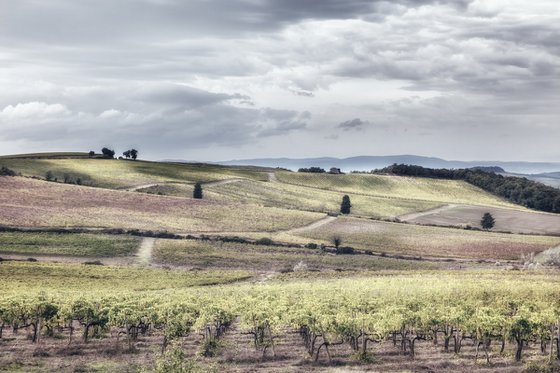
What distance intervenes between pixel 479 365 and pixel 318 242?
90.8 meters

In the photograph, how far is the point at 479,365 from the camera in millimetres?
50188

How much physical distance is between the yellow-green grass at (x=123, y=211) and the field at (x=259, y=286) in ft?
2.12

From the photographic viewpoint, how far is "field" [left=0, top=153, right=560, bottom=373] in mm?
52466

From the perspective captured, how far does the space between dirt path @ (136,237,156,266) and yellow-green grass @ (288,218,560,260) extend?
3612 centimetres

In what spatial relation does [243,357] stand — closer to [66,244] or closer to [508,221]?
[66,244]

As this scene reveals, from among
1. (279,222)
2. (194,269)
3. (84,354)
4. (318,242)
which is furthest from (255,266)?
(84,354)

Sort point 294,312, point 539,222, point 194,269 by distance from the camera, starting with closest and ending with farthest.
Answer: point 294,312 → point 194,269 → point 539,222

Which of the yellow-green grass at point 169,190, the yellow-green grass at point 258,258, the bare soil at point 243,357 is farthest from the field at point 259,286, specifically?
the yellow-green grass at point 169,190

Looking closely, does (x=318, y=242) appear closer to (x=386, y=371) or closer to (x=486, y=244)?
(x=486, y=244)

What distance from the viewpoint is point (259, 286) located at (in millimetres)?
89375

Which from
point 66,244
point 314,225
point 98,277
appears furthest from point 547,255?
point 66,244

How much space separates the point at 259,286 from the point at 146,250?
42075 millimetres

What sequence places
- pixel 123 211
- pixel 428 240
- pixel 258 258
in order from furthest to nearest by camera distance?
pixel 123 211 → pixel 428 240 → pixel 258 258

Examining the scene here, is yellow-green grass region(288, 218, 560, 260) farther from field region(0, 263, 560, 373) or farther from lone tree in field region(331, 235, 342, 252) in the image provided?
field region(0, 263, 560, 373)
